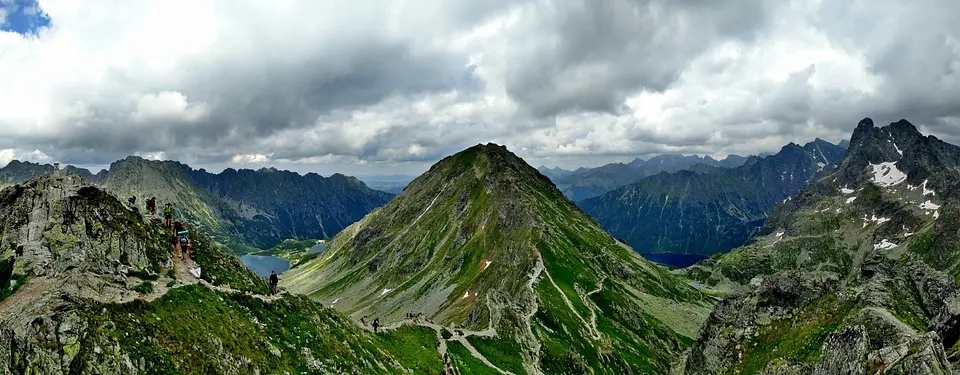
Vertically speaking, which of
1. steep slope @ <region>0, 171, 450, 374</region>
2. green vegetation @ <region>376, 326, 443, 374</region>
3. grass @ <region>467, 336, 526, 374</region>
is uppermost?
steep slope @ <region>0, 171, 450, 374</region>

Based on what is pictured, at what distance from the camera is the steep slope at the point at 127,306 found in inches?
1357

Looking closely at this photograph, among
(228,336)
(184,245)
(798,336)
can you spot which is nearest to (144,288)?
(228,336)

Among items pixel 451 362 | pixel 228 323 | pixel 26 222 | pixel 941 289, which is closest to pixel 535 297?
pixel 451 362

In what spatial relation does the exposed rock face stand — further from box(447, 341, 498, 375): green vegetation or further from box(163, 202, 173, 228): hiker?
box(447, 341, 498, 375): green vegetation

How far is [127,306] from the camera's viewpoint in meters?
39.5

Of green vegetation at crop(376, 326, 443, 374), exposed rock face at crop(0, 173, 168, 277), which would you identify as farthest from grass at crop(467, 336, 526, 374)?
exposed rock face at crop(0, 173, 168, 277)

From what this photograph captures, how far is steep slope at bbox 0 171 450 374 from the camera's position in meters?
34.5

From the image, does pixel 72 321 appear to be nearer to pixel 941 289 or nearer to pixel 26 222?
pixel 26 222

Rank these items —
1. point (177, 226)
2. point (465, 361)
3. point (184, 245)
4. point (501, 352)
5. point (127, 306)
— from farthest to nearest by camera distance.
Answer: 1. point (501, 352)
2. point (465, 361)
3. point (177, 226)
4. point (184, 245)
5. point (127, 306)

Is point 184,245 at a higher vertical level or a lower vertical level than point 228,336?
higher

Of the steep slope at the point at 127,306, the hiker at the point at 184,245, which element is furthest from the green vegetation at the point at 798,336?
the hiker at the point at 184,245

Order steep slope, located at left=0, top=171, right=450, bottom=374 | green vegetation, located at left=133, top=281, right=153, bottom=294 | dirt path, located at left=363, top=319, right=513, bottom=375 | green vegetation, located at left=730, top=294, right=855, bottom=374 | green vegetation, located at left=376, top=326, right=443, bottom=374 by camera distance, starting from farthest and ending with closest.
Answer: dirt path, located at left=363, top=319, right=513, bottom=375, green vegetation, located at left=376, top=326, right=443, bottom=374, green vegetation, located at left=730, top=294, right=855, bottom=374, green vegetation, located at left=133, top=281, right=153, bottom=294, steep slope, located at left=0, top=171, right=450, bottom=374

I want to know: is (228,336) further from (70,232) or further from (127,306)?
(70,232)

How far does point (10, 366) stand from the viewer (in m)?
32.8
